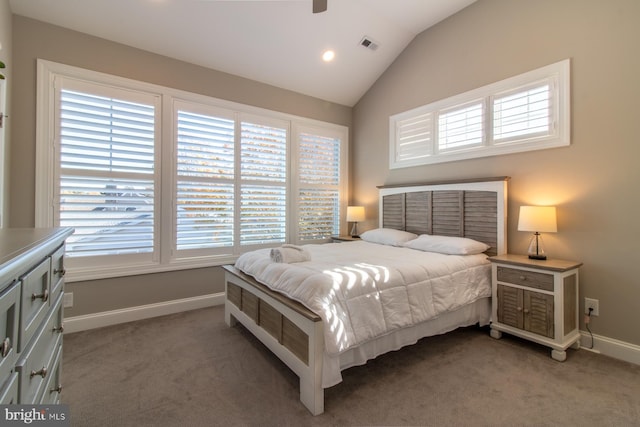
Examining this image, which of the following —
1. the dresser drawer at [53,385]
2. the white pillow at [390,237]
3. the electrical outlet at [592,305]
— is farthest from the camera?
the white pillow at [390,237]

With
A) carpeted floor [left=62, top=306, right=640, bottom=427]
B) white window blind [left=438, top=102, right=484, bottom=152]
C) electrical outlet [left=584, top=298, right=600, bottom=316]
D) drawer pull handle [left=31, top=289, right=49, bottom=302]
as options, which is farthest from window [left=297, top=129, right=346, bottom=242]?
drawer pull handle [left=31, top=289, right=49, bottom=302]

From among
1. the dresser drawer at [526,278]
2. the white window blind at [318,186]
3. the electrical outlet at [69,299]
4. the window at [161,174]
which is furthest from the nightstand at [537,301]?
the electrical outlet at [69,299]

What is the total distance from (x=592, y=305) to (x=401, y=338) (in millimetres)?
1789

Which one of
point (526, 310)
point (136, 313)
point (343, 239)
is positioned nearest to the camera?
point (526, 310)

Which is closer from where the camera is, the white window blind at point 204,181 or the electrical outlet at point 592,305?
the electrical outlet at point 592,305

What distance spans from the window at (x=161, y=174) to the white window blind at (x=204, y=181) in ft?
0.04

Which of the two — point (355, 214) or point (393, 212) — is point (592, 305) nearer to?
point (393, 212)

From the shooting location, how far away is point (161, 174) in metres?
3.26

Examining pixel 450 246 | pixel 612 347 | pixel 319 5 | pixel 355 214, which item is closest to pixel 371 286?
pixel 450 246

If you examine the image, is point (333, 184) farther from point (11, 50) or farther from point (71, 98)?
point (11, 50)

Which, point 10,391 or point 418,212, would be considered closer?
point 10,391

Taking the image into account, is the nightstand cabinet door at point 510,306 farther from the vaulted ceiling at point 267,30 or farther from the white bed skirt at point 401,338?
the vaulted ceiling at point 267,30

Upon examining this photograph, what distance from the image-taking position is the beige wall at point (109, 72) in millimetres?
2633

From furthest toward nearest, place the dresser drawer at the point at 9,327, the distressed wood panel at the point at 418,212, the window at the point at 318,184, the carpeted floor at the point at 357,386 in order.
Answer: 1. the window at the point at 318,184
2. the distressed wood panel at the point at 418,212
3. the carpeted floor at the point at 357,386
4. the dresser drawer at the point at 9,327
